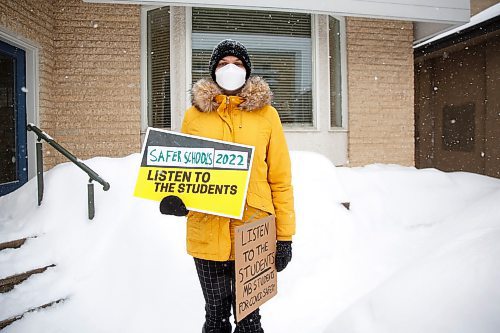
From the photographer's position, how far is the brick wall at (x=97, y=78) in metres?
6.13

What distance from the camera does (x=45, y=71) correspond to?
19.1ft

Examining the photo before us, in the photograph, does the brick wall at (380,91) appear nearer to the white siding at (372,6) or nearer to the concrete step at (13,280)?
the white siding at (372,6)

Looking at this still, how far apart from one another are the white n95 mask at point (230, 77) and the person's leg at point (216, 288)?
95cm

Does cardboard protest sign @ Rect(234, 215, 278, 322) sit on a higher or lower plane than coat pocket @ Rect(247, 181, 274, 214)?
lower

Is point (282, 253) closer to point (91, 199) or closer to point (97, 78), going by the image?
point (91, 199)

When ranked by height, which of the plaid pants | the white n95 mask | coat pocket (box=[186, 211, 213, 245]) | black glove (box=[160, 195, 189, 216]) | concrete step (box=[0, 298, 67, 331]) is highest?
the white n95 mask

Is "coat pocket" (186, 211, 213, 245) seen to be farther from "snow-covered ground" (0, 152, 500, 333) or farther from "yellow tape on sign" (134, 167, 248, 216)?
"snow-covered ground" (0, 152, 500, 333)

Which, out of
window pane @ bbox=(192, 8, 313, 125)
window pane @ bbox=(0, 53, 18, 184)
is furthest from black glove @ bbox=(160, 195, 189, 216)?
window pane @ bbox=(192, 8, 313, 125)

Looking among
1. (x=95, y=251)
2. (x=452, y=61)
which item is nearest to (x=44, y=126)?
(x=95, y=251)

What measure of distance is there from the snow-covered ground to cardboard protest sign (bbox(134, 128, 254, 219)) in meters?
1.15

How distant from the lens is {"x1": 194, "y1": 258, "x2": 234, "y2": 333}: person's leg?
2.00m

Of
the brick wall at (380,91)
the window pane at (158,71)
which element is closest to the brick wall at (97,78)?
the window pane at (158,71)

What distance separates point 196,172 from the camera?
1.95m

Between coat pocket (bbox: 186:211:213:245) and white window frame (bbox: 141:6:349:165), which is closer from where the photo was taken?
coat pocket (bbox: 186:211:213:245)
